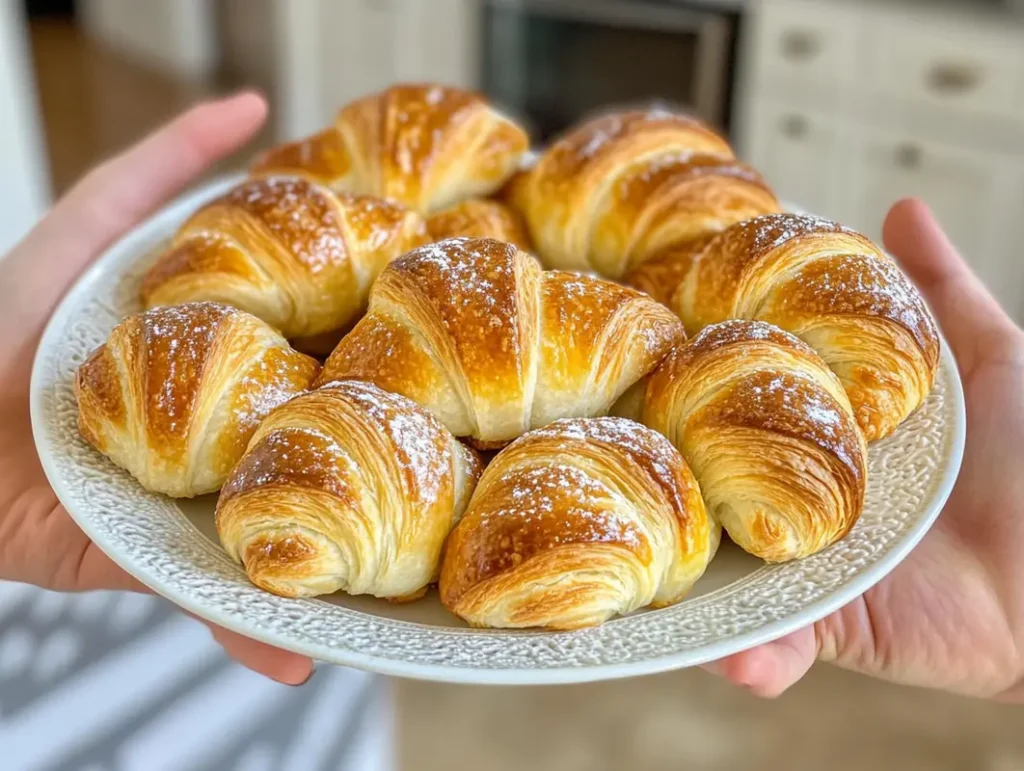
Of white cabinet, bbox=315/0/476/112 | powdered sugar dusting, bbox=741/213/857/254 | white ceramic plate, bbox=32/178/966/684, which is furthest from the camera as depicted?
white cabinet, bbox=315/0/476/112

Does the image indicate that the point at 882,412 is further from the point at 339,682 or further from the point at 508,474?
the point at 339,682

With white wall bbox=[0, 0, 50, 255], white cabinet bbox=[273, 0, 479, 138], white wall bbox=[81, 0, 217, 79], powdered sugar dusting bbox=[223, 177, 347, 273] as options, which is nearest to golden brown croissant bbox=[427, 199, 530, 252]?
powdered sugar dusting bbox=[223, 177, 347, 273]

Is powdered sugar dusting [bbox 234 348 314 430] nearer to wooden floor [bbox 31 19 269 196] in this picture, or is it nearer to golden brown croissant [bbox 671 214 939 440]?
golden brown croissant [bbox 671 214 939 440]

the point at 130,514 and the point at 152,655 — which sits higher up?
the point at 130,514

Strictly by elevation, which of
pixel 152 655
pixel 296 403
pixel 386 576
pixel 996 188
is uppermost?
pixel 296 403

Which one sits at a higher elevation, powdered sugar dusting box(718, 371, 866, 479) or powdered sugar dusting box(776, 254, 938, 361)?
powdered sugar dusting box(776, 254, 938, 361)

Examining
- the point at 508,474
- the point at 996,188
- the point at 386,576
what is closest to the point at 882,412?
the point at 508,474

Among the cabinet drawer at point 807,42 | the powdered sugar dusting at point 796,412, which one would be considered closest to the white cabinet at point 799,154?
the cabinet drawer at point 807,42
